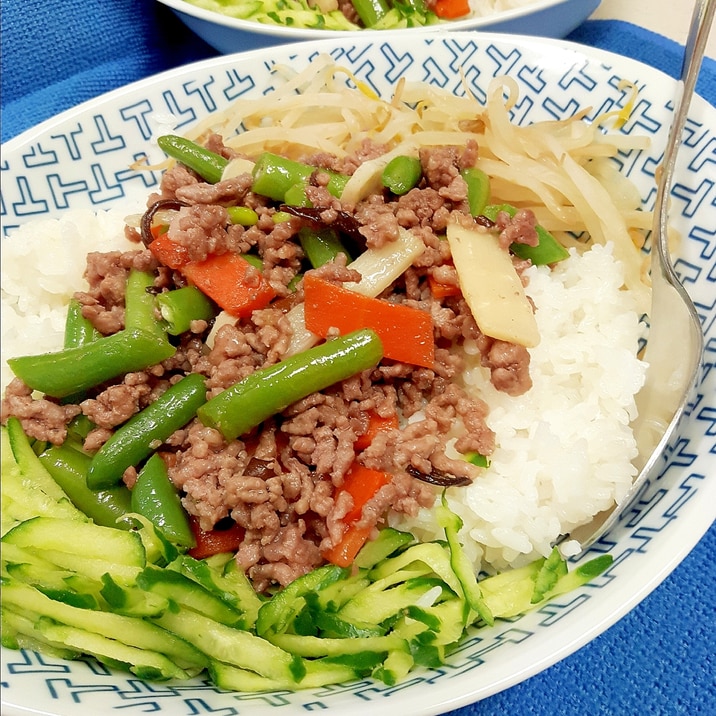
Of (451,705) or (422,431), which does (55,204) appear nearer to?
(422,431)

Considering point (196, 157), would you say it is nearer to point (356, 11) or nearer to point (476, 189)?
point (476, 189)

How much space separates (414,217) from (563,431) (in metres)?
0.80

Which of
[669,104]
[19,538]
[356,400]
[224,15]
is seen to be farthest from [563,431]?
[224,15]

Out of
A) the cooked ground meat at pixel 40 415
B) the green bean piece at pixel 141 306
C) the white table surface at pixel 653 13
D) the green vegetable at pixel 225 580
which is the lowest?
the green vegetable at pixel 225 580

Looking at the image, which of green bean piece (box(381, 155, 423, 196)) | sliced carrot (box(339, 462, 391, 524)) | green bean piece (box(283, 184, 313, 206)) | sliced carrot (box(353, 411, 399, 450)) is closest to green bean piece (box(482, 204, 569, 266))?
green bean piece (box(381, 155, 423, 196))

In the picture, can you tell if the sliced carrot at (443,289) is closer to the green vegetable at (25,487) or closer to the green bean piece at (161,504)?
the green bean piece at (161,504)

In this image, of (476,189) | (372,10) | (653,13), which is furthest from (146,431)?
(653,13)

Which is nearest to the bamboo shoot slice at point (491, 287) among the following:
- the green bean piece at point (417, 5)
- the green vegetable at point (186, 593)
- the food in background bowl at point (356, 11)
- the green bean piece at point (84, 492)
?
the green vegetable at point (186, 593)

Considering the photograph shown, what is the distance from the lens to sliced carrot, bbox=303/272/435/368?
192 cm

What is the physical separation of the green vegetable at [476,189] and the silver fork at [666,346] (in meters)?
0.56

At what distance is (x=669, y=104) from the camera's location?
7.89 feet

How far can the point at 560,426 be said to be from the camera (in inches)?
78.7

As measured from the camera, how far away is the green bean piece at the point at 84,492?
1.85 meters

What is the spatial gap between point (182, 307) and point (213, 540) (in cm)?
68
